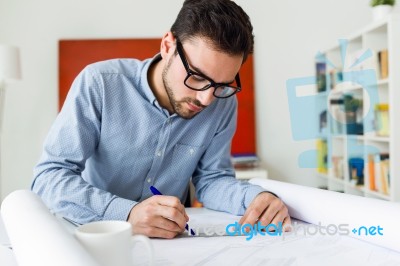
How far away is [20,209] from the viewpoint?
652 millimetres

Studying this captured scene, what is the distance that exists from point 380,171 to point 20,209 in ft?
7.42

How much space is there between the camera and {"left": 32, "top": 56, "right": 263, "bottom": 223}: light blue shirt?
1010mm

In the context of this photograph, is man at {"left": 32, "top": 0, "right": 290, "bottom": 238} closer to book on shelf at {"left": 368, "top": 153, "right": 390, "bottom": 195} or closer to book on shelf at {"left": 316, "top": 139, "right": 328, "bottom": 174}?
book on shelf at {"left": 368, "top": 153, "right": 390, "bottom": 195}

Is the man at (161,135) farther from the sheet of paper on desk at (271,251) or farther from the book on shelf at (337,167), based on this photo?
the book on shelf at (337,167)

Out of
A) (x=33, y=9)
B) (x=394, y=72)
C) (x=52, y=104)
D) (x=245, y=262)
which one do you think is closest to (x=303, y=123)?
(x=394, y=72)

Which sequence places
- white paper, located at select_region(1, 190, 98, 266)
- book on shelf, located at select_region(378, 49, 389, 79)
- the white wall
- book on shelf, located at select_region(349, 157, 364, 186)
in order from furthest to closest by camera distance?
the white wall
book on shelf, located at select_region(349, 157, 364, 186)
book on shelf, located at select_region(378, 49, 389, 79)
white paper, located at select_region(1, 190, 98, 266)

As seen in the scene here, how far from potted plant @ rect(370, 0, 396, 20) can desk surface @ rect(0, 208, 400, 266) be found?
206cm

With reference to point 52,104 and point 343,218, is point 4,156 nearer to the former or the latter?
point 52,104

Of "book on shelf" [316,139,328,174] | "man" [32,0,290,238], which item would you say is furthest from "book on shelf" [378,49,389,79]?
"man" [32,0,290,238]

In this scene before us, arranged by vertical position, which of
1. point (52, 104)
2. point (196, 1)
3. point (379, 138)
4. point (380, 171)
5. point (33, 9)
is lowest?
point (380, 171)

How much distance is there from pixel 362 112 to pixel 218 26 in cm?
202

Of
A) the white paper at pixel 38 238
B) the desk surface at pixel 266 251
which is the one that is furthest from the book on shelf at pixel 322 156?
the white paper at pixel 38 238

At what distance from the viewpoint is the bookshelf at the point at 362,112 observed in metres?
2.25

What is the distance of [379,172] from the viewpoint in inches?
97.3
